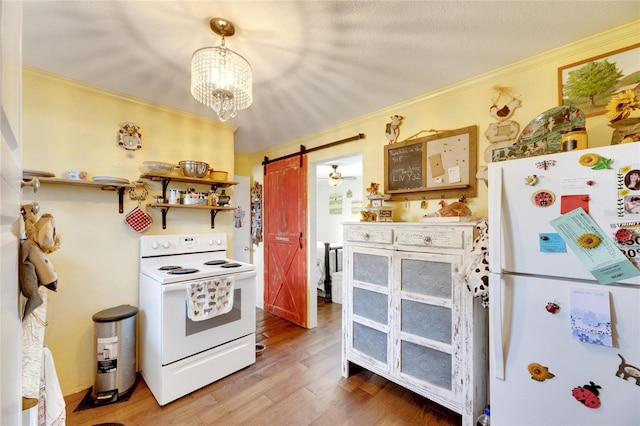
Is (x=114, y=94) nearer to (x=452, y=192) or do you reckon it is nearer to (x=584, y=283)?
(x=452, y=192)

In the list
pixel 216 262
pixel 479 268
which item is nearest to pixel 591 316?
pixel 479 268

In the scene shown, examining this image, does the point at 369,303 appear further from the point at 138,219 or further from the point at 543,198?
the point at 138,219

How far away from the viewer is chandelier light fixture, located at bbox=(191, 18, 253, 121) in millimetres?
1383

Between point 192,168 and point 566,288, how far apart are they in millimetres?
2786

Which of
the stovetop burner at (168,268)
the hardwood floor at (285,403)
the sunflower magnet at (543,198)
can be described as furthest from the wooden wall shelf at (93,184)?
the sunflower magnet at (543,198)

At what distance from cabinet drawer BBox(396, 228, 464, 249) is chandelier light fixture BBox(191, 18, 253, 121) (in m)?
1.41

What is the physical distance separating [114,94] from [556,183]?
3134mm

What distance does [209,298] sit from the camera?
2027 millimetres

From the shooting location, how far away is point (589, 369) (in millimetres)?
1067

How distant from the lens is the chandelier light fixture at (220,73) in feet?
4.54

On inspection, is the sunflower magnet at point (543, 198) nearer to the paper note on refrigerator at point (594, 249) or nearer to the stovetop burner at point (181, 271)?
the paper note on refrigerator at point (594, 249)

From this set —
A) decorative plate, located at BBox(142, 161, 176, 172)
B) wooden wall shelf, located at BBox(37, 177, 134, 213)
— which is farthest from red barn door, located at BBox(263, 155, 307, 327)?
wooden wall shelf, located at BBox(37, 177, 134, 213)

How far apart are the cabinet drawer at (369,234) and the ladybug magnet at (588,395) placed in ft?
3.81

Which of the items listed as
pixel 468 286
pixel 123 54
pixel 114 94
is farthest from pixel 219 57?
pixel 468 286
